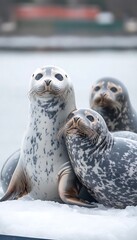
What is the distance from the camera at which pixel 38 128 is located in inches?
85.8

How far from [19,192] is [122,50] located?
11.1 meters

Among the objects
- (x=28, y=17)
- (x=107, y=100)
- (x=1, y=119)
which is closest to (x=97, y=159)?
(x=107, y=100)

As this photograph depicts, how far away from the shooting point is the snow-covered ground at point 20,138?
1918 mm

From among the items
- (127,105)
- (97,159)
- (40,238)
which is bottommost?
(40,238)

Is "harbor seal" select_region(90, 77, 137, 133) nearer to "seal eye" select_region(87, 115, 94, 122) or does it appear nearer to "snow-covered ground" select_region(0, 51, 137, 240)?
"seal eye" select_region(87, 115, 94, 122)

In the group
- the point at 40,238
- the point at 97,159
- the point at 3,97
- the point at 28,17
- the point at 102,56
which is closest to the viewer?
the point at 40,238

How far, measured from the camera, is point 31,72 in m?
9.02

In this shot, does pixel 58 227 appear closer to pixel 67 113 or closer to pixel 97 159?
pixel 97 159

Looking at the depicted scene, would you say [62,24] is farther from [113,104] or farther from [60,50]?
[113,104]

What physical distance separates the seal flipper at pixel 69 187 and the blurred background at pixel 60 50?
158 centimetres

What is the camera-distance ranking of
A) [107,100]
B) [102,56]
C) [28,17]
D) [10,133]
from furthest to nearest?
[28,17] → [102,56] → [10,133] → [107,100]

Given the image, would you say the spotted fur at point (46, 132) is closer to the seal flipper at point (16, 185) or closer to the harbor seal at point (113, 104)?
the seal flipper at point (16, 185)

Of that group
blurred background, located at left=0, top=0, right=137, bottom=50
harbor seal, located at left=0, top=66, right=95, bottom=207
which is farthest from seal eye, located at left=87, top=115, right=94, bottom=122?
blurred background, located at left=0, top=0, right=137, bottom=50

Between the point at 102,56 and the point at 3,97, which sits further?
the point at 102,56
